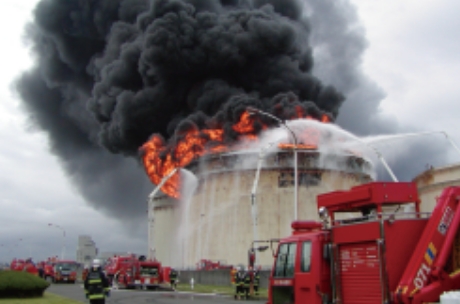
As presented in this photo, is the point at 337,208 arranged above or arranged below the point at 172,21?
below

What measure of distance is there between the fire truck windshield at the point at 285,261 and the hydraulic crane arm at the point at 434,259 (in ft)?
7.71

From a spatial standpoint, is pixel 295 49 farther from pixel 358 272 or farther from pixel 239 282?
pixel 358 272

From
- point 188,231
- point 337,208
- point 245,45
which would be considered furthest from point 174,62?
point 337,208

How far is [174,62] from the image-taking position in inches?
1581

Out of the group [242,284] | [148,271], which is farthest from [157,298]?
[148,271]

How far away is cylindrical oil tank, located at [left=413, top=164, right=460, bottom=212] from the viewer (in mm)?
30297

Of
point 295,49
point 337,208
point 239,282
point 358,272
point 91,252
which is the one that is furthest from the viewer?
point 91,252

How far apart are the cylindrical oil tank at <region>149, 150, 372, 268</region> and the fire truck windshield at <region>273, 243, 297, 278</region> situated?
2794 centimetres

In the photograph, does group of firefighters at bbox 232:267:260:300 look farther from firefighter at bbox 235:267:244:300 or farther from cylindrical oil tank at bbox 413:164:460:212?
cylindrical oil tank at bbox 413:164:460:212

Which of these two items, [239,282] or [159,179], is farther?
[159,179]

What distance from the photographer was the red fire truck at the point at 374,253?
7285 millimetres

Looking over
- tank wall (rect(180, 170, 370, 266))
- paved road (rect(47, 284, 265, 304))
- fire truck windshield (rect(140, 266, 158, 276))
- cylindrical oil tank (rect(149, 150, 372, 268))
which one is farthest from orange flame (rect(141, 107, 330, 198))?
paved road (rect(47, 284, 265, 304))

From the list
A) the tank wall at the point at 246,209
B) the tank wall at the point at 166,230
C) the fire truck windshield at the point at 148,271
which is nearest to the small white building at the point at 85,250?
the tank wall at the point at 166,230

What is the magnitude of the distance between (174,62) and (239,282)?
22349 millimetres
